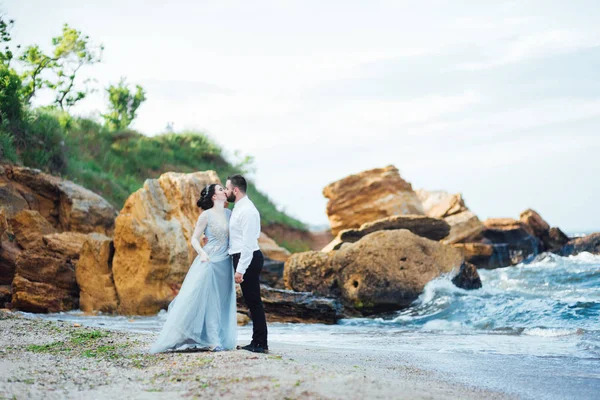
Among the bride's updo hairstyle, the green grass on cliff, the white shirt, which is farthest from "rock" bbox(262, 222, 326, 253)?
the white shirt

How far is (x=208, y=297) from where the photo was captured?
7.98 m

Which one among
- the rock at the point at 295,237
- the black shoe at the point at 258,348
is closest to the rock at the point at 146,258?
the black shoe at the point at 258,348

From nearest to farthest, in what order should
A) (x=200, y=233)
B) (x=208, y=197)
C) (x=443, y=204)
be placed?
(x=200, y=233), (x=208, y=197), (x=443, y=204)

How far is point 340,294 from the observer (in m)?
15.4

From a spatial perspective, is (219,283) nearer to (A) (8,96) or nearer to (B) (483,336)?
(B) (483,336)

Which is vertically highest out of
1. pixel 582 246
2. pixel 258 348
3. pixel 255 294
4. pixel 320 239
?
pixel 320 239

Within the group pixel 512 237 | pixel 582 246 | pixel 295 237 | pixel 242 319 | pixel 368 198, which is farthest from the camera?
pixel 295 237

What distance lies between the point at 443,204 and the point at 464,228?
3036mm

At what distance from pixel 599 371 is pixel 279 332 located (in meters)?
5.59

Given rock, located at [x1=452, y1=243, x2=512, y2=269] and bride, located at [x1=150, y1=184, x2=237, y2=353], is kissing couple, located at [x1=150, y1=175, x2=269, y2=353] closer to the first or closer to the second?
bride, located at [x1=150, y1=184, x2=237, y2=353]

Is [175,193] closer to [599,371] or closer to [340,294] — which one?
[340,294]

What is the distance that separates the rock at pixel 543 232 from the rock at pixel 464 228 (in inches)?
187

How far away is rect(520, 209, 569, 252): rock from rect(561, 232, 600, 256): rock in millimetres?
416

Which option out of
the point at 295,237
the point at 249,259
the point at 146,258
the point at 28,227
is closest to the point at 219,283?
the point at 249,259
